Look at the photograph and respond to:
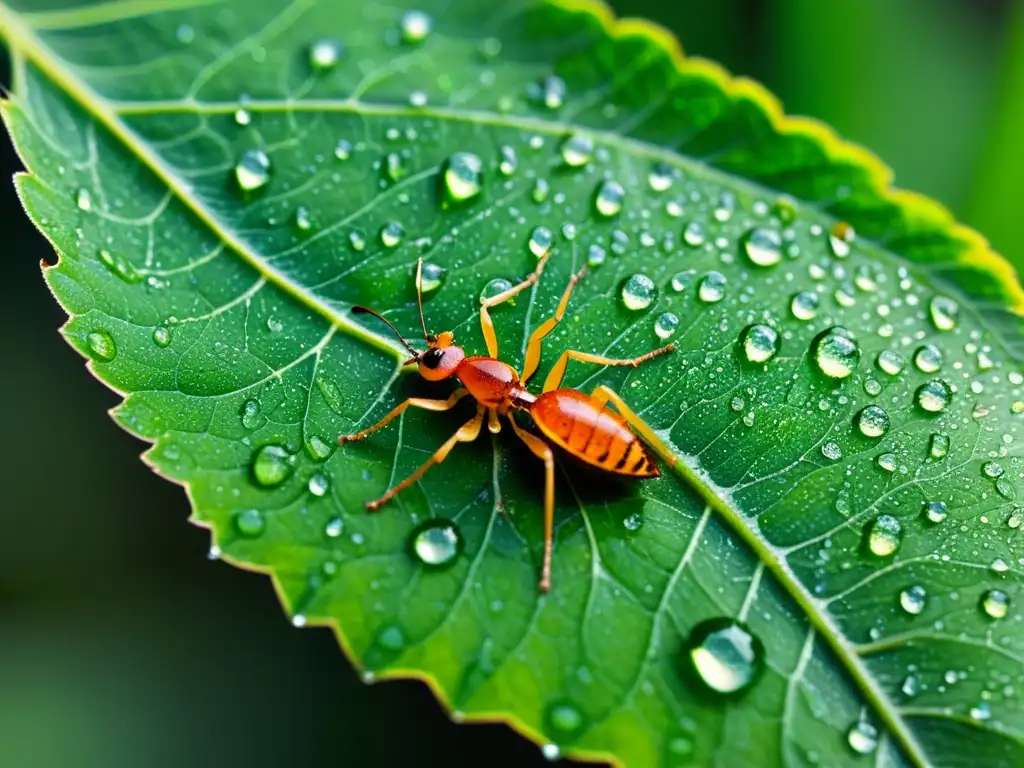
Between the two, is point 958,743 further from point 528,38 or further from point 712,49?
point 712,49

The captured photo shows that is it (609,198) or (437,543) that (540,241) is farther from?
(437,543)

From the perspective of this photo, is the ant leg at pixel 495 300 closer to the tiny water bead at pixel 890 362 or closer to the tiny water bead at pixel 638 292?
the tiny water bead at pixel 638 292

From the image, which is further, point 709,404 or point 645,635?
point 709,404

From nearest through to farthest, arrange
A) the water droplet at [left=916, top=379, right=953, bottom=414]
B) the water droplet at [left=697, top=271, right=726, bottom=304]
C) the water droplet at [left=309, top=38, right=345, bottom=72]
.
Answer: the water droplet at [left=916, top=379, right=953, bottom=414], the water droplet at [left=697, top=271, right=726, bottom=304], the water droplet at [left=309, top=38, right=345, bottom=72]

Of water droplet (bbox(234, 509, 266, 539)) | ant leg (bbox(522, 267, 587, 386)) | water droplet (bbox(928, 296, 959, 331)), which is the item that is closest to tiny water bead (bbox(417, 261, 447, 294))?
ant leg (bbox(522, 267, 587, 386))

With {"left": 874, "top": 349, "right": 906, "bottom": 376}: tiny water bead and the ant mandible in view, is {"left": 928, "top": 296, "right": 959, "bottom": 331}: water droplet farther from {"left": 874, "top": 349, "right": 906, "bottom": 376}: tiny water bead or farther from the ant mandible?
the ant mandible

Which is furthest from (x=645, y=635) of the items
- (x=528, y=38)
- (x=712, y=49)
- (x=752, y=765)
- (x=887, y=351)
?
(x=712, y=49)
